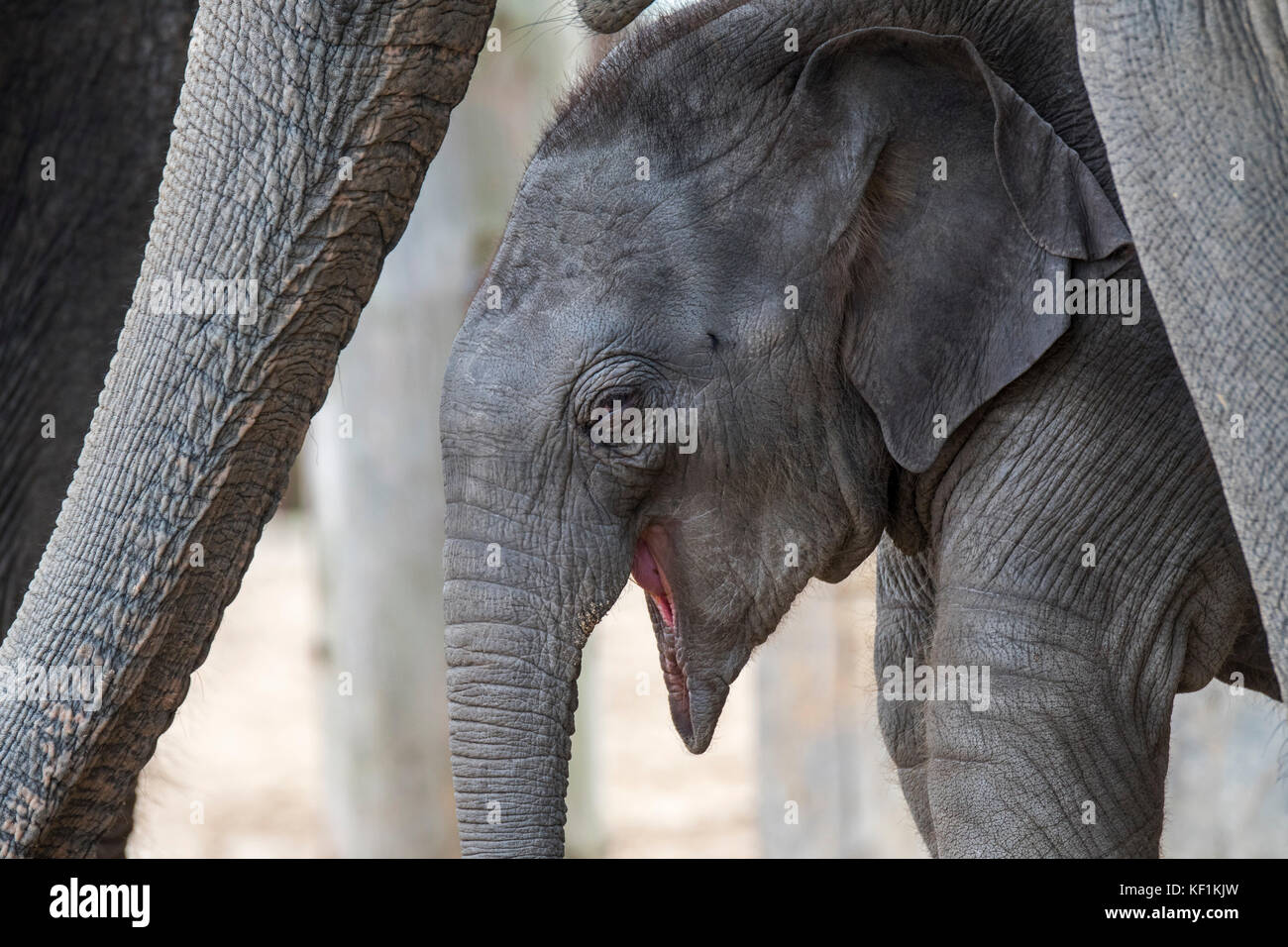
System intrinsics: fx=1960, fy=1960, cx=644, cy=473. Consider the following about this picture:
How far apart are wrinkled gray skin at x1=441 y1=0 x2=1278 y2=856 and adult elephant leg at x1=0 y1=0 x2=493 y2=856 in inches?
8.8

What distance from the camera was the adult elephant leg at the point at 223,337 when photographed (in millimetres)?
1920

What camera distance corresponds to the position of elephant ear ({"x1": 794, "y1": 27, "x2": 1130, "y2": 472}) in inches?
82.9

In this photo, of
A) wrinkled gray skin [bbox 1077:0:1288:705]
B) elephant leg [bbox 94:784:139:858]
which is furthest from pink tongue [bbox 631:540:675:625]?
elephant leg [bbox 94:784:139:858]

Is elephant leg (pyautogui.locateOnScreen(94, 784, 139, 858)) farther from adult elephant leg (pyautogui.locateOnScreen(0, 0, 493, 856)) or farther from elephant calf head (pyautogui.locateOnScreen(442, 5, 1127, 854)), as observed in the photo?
elephant calf head (pyautogui.locateOnScreen(442, 5, 1127, 854))

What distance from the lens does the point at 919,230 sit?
2139 mm

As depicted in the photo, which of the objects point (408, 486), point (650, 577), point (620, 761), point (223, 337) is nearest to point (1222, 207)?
point (650, 577)

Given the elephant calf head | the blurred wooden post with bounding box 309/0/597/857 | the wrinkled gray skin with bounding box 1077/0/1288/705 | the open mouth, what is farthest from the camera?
the blurred wooden post with bounding box 309/0/597/857

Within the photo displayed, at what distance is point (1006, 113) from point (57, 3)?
1.55 m

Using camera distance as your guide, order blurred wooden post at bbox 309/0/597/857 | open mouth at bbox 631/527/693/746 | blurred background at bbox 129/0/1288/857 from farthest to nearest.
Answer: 1. blurred wooden post at bbox 309/0/597/857
2. blurred background at bbox 129/0/1288/857
3. open mouth at bbox 631/527/693/746

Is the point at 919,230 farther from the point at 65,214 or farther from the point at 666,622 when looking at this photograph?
the point at 65,214

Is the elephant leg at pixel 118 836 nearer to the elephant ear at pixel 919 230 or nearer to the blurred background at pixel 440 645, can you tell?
the blurred background at pixel 440 645

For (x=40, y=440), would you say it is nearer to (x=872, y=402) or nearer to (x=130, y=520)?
(x=130, y=520)

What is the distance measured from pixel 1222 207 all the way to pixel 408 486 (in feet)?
12.2

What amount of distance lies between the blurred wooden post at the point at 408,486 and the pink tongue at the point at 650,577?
2.82 m
